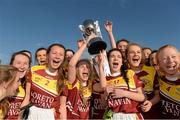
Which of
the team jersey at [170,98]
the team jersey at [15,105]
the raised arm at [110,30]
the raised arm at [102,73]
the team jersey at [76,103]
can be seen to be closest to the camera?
the team jersey at [170,98]

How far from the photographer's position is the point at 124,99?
6395 mm

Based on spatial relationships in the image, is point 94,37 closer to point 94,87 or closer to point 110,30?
point 94,87

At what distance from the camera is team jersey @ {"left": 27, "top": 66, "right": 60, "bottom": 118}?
655 cm

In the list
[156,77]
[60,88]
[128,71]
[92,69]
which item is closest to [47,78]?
[60,88]

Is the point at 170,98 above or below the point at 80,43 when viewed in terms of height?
below

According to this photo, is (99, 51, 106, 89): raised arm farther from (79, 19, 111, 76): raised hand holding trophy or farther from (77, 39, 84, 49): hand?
(77, 39, 84, 49): hand

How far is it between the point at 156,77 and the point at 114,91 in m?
0.94

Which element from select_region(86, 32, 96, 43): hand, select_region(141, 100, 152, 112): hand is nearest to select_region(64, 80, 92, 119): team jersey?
select_region(86, 32, 96, 43): hand

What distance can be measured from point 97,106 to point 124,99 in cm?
88

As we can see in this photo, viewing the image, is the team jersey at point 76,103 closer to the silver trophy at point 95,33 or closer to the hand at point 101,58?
the hand at point 101,58

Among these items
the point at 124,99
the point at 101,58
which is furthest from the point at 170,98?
the point at 101,58

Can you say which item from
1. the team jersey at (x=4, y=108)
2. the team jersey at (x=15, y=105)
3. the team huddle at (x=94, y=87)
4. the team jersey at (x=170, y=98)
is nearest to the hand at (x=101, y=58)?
the team huddle at (x=94, y=87)

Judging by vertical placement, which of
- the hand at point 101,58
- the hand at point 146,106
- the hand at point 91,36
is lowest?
the hand at point 146,106

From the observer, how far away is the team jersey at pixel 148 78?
6973 mm
